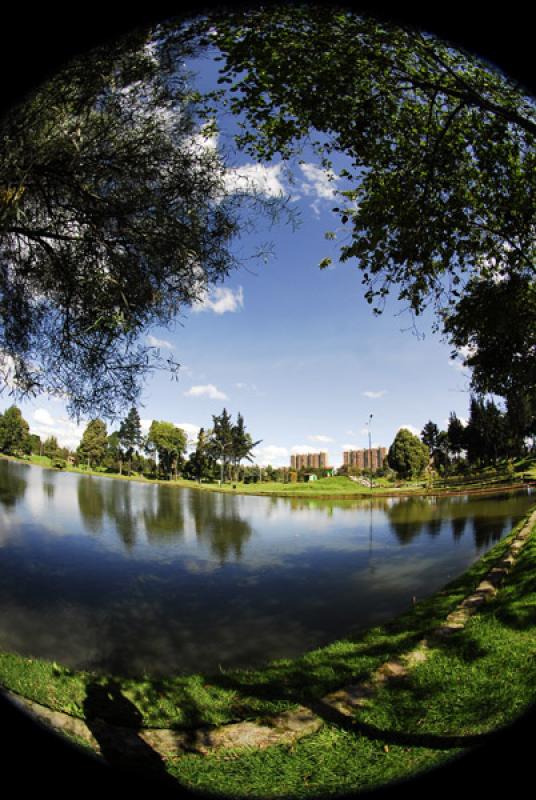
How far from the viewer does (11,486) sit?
1950cm

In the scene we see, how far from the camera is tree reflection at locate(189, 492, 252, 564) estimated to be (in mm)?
10992

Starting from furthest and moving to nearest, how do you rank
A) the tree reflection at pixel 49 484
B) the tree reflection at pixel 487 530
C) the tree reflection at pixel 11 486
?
the tree reflection at pixel 49 484
the tree reflection at pixel 11 486
the tree reflection at pixel 487 530

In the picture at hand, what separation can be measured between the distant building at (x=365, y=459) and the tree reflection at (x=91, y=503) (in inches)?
433

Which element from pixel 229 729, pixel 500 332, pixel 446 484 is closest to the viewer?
pixel 229 729

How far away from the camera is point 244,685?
3.93 metres

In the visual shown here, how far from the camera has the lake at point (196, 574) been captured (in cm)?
593

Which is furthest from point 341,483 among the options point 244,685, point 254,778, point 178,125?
point 178,125

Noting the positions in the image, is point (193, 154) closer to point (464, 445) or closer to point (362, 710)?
point (362, 710)

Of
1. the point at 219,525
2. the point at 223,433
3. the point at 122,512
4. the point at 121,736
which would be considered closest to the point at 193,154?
the point at 223,433

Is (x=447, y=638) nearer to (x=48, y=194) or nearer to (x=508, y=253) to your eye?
(x=508, y=253)

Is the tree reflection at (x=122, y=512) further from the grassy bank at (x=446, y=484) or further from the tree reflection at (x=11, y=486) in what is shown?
the tree reflection at (x=11, y=486)

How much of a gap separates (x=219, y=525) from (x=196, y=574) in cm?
444

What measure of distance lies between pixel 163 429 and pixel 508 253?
5962mm

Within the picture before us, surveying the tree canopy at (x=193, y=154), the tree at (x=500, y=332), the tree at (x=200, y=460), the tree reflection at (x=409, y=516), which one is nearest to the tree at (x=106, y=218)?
the tree canopy at (x=193, y=154)
